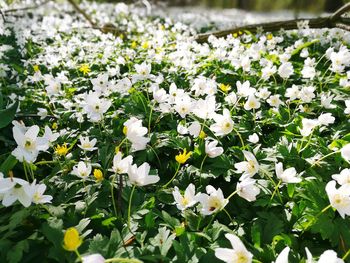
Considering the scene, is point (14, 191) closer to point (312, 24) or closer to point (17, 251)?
point (17, 251)

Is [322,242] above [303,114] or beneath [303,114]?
beneath

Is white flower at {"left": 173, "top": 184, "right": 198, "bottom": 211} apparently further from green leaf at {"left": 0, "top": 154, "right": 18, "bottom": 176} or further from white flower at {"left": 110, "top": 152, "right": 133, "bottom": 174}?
green leaf at {"left": 0, "top": 154, "right": 18, "bottom": 176}

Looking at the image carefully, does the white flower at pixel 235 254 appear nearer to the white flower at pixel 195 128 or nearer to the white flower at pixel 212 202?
the white flower at pixel 212 202

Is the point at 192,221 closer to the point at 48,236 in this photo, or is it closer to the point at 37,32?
the point at 48,236

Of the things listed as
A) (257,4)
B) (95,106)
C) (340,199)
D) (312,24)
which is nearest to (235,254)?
(340,199)

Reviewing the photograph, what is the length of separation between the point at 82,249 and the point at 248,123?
149 centimetres

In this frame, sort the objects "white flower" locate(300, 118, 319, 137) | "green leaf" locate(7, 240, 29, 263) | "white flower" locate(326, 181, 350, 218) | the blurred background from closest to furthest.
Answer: "green leaf" locate(7, 240, 29, 263)
"white flower" locate(326, 181, 350, 218)
"white flower" locate(300, 118, 319, 137)
the blurred background

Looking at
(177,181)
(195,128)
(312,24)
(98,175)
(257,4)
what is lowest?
(257,4)

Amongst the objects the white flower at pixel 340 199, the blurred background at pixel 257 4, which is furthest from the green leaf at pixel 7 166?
the blurred background at pixel 257 4

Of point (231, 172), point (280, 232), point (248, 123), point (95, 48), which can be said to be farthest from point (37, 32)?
point (280, 232)

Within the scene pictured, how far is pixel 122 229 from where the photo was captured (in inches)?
62.8

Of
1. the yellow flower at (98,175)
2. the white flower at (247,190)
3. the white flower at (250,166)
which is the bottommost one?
the yellow flower at (98,175)

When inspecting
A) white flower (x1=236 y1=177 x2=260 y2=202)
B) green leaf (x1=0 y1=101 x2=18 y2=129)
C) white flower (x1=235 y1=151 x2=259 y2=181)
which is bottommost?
white flower (x1=236 y1=177 x2=260 y2=202)

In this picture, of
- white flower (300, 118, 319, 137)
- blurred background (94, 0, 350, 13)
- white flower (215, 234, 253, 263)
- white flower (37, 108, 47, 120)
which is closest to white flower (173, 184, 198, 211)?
white flower (215, 234, 253, 263)
